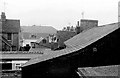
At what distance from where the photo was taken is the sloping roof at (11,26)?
36150 mm

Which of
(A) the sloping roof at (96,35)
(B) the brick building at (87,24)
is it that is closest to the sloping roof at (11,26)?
(B) the brick building at (87,24)

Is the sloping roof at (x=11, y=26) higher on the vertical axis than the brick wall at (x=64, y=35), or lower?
higher

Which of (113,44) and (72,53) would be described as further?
(113,44)

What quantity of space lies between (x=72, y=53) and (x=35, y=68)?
2169 mm

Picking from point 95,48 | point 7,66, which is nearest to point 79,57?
point 95,48

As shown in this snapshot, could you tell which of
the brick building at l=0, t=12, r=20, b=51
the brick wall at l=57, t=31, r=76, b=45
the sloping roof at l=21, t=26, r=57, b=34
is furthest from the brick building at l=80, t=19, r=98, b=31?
the sloping roof at l=21, t=26, r=57, b=34

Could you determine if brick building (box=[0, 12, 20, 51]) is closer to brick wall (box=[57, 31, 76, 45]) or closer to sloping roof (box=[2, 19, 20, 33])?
sloping roof (box=[2, 19, 20, 33])

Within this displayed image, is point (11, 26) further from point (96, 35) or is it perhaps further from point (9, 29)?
point (96, 35)

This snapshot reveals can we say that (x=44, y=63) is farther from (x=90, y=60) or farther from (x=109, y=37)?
(x=109, y=37)

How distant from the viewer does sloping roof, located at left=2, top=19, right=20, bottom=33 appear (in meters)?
36.2

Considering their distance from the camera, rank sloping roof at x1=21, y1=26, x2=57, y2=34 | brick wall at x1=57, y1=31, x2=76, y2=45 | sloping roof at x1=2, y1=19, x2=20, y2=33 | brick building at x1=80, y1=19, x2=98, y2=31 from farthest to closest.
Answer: sloping roof at x1=21, y1=26, x2=57, y2=34 → sloping roof at x1=2, y1=19, x2=20, y2=33 → brick wall at x1=57, y1=31, x2=76, y2=45 → brick building at x1=80, y1=19, x2=98, y2=31

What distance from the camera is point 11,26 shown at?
120ft

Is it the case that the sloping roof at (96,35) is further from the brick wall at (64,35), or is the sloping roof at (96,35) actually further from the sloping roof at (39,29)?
the sloping roof at (39,29)

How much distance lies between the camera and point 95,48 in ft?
31.2
